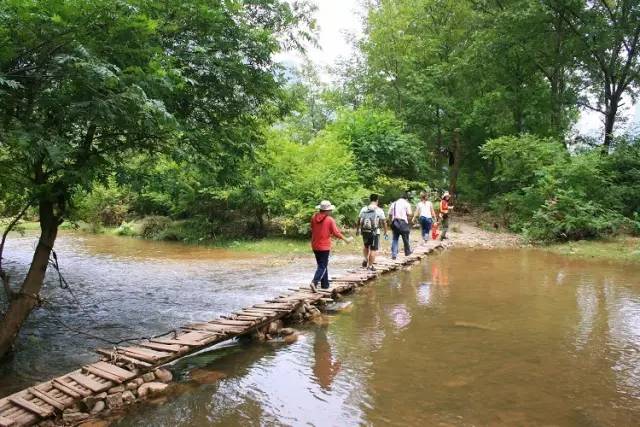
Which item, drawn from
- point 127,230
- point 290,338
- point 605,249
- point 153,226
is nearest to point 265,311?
point 290,338

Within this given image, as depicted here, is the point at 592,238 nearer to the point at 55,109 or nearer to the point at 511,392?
the point at 511,392

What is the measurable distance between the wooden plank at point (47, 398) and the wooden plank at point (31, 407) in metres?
0.08

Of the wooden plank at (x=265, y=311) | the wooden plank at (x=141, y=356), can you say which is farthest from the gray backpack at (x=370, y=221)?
the wooden plank at (x=141, y=356)

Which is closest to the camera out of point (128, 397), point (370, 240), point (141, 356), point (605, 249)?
point (128, 397)

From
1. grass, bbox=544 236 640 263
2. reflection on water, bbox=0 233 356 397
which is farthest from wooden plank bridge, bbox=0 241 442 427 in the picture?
grass, bbox=544 236 640 263

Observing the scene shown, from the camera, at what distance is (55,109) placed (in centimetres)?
565

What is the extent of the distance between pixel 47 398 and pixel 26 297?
2190 mm

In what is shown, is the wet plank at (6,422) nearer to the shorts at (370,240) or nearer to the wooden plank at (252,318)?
the wooden plank at (252,318)

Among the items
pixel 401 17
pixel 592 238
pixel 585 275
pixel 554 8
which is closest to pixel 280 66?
pixel 585 275

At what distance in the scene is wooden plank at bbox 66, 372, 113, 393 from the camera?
5257 millimetres

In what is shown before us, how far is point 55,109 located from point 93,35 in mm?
969

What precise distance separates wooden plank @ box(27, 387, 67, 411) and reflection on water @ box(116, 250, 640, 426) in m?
0.65

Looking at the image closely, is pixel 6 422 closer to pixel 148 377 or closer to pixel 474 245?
pixel 148 377

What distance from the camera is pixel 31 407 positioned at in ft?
15.8
